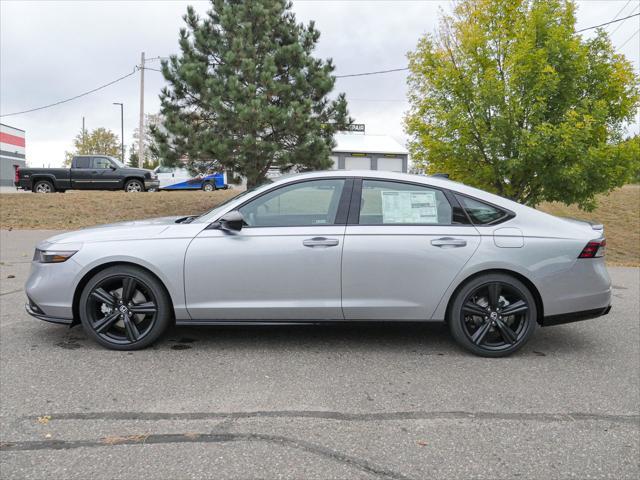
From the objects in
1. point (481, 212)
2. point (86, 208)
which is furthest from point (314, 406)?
point (86, 208)

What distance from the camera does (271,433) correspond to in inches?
115

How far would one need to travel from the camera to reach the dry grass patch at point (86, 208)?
16016mm

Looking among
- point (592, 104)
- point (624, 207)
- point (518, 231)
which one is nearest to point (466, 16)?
point (592, 104)

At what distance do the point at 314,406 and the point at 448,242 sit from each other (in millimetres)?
1783

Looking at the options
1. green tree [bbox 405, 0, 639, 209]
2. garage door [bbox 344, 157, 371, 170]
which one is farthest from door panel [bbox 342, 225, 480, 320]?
garage door [bbox 344, 157, 371, 170]

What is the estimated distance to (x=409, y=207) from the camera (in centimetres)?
442

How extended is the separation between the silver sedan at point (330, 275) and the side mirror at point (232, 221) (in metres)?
0.01

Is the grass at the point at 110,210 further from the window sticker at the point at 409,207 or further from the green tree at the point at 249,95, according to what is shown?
the window sticker at the point at 409,207

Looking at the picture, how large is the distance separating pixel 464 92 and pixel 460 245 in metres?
7.69

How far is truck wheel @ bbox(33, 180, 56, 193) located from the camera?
69.7ft

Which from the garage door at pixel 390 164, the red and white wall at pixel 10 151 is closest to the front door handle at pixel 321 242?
the garage door at pixel 390 164

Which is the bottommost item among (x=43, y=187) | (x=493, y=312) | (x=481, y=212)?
(x=493, y=312)

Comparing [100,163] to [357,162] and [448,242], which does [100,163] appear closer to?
[448,242]

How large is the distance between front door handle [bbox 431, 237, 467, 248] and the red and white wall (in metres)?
52.3
